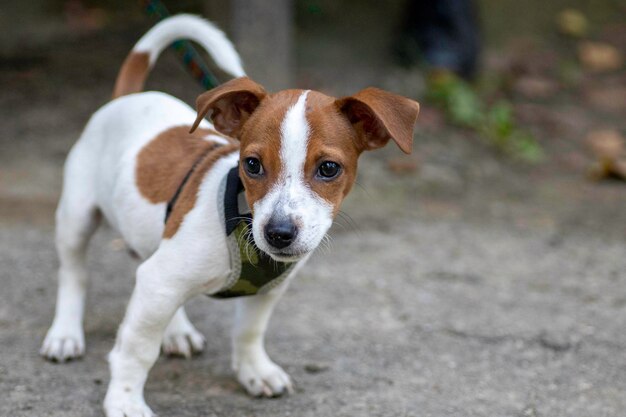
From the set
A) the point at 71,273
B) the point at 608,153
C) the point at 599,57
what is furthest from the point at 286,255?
the point at 599,57

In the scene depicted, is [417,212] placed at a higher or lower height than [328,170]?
lower

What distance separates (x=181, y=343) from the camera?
13.8 feet

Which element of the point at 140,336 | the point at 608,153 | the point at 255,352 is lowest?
the point at 608,153

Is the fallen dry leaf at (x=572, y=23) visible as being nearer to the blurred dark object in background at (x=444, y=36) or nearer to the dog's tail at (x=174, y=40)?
the blurred dark object in background at (x=444, y=36)

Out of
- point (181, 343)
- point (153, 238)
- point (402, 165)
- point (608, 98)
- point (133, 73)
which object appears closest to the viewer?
point (153, 238)

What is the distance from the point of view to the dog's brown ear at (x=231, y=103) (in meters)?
3.27

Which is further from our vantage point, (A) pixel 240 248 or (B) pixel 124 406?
(B) pixel 124 406

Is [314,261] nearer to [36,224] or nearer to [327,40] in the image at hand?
[36,224]

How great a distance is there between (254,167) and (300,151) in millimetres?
190

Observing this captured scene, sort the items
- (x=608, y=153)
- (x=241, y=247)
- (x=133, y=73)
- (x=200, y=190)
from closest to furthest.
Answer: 1. (x=241, y=247)
2. (x=200, y=190)
3. (x=133, y=73)
4. (x=608, y=153)

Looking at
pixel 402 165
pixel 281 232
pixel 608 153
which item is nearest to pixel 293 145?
pixel 281 232

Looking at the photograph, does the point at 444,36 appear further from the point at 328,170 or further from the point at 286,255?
the point at 286,255

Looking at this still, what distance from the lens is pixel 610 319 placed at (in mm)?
4934

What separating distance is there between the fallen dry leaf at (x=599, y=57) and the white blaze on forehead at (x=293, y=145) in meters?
6.55
